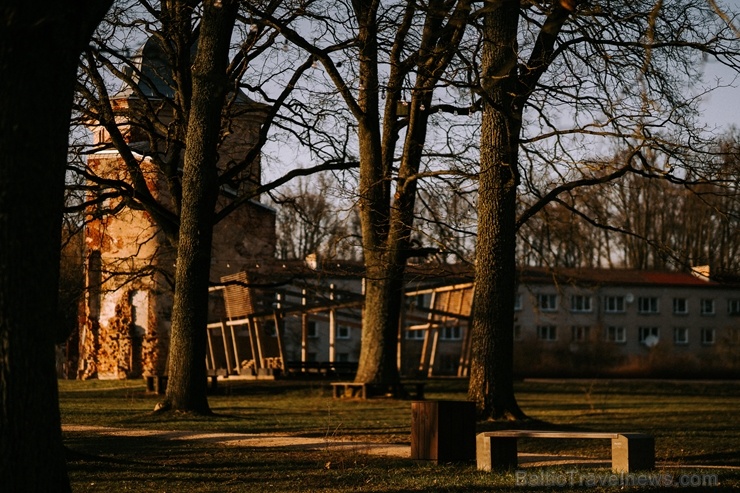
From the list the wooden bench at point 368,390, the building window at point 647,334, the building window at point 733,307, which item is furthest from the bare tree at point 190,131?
the building window at point 733,307

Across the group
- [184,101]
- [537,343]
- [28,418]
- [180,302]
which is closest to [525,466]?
[28,418]

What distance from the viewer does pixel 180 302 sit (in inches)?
753

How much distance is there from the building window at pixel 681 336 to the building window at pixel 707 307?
183cm

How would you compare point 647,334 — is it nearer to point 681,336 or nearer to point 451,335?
point 681,336

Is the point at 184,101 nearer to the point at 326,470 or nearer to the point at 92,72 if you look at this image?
the point at 92,72

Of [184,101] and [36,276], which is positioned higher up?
[184,101]

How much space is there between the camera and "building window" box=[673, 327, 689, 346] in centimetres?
7706

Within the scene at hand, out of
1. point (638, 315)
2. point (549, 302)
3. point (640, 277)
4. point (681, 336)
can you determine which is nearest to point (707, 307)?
point (681, 336)

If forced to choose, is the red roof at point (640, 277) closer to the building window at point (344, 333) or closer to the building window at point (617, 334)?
the building window at point (617, 334)

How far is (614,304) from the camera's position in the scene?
7412 cm

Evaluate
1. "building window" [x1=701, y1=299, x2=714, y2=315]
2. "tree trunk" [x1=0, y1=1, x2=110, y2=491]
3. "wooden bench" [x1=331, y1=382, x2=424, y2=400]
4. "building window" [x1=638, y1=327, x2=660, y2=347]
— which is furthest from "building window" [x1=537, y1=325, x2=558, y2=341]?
"tree trunk" [x1=0, y1=1, x2=110, y2=491]

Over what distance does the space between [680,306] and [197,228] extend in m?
62.7

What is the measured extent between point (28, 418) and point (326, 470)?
471 cm

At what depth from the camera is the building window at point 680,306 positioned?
76319 millimetres
